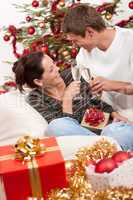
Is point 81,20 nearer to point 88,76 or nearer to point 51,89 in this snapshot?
point 88,76

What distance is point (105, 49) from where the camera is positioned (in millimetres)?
2354

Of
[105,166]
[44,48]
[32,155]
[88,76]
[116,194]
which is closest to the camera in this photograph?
[116,194]

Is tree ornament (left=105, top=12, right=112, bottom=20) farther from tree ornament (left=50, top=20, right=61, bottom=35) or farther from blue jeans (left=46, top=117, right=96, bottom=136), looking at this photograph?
blue jeans (left=46, top=117, right=96, bottom=136)

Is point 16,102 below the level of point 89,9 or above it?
below

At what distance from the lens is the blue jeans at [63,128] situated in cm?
206

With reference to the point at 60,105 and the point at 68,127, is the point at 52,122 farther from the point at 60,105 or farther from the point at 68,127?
the point at 60,105

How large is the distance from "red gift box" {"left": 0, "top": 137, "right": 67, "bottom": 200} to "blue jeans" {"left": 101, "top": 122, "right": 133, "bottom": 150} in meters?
0.89

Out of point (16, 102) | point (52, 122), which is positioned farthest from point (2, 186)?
point (16, 102)

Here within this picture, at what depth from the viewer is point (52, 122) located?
6.81 ft

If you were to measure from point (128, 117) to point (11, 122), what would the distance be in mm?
687

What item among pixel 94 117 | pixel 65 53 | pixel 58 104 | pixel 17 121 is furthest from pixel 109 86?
pixel 65 53

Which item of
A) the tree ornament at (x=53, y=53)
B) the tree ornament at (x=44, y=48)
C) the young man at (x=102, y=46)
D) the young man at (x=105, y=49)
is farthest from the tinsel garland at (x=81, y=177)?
the tree ornament at (x=53, y=53)

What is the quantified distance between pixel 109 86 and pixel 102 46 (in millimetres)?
261

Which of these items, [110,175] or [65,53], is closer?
[110,175]
